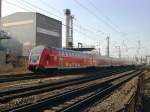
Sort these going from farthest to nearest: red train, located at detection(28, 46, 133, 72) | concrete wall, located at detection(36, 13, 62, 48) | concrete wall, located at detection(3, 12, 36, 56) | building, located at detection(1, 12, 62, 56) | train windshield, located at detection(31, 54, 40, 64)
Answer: concrete wall, located at detection(36, 13, 62, 48), concrete wall, located at detection(3, 12, 36, 56), building, located at detection(1, 12, 62, 56), train windshield, located at detection(31, 54, 40, 64), red train, located at detection(28, 46, 133, 72)

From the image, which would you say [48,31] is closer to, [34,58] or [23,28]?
[23,28]

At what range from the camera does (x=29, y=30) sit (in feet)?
282

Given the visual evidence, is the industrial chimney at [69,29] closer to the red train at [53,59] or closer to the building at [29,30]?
the building at [29,30]

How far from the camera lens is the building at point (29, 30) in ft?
279

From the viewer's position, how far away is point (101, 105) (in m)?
13.4

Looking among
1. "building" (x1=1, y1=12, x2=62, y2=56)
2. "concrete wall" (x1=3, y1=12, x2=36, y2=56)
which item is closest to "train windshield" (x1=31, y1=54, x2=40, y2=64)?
"building" (x1=1, y1=12, x2=62, y2=56)

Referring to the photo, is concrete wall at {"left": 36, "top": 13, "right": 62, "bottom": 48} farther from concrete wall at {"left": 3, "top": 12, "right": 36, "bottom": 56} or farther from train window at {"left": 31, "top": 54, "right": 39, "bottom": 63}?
train window at {"left": 31, "top": 54, "right": 39, "bottom": 63}

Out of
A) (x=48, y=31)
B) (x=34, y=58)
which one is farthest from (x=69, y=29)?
(x=34, y=58)

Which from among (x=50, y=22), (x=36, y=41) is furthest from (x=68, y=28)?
(x=36, y=41)

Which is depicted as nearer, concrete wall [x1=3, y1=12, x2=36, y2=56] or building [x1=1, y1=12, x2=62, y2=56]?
building [x1=1, y1=12, x2=62, y2=56]

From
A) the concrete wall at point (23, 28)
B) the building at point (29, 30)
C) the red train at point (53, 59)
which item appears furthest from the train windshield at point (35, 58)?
the concrete wall at point (23, 28)

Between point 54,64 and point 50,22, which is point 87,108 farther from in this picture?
point 50,22

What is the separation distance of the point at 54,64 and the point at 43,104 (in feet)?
76.2

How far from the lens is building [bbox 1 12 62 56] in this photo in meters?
85.2
